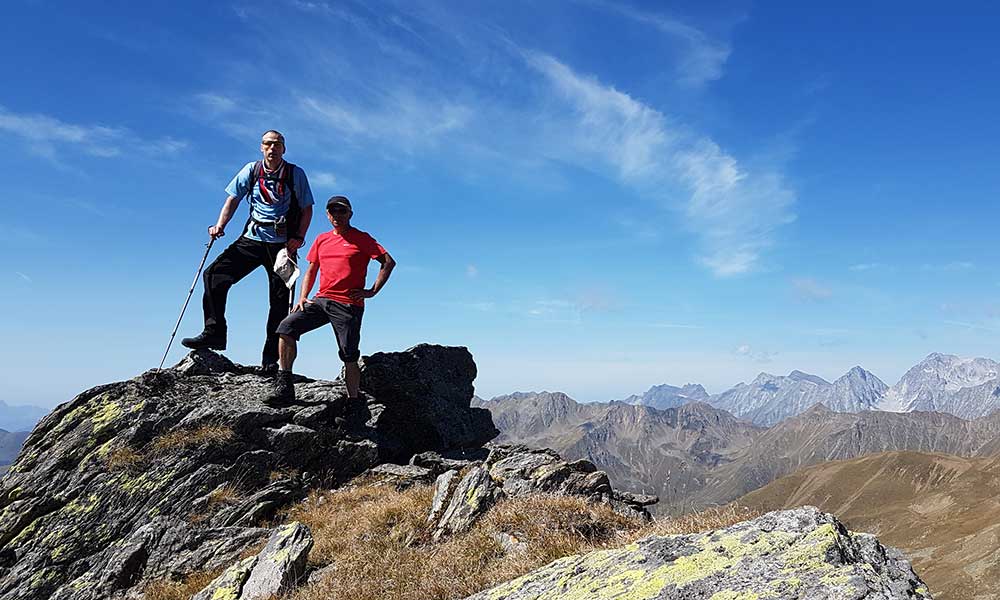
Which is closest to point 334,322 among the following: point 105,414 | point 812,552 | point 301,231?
point 301,231

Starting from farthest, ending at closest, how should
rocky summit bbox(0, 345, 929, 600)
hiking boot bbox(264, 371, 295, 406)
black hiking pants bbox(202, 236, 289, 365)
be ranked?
hiking boot bbox(264, 371, 295, 406) → black hiking pants bbox(202, 236, 289, 365) → rocky summit bbox(0, 345, 929, 600)

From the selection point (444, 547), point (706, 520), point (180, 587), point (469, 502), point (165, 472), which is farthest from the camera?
point (165, 472)

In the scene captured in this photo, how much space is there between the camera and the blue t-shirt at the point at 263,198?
13.4 m

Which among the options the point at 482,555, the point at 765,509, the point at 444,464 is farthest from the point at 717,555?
the point at 444,464

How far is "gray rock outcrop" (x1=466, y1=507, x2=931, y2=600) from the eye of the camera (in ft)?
13.7

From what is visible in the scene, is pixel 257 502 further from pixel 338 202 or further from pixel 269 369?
pixel 338 202

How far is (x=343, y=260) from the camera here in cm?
1301

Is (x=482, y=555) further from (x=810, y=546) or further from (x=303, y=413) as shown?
(x=303, y=413)

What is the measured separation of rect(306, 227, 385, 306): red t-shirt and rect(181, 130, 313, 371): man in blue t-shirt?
1026 millimetres

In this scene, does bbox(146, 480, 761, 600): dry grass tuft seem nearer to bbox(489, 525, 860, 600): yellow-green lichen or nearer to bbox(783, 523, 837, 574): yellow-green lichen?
bbox(489, 525, 860, 600): yellow-green lichen

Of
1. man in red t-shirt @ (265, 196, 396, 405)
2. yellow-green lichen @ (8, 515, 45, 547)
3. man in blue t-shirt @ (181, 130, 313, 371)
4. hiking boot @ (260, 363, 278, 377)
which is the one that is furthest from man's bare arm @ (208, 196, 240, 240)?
yellow-green lichen @ (8, 515, 45, 547)

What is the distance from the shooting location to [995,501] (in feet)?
647

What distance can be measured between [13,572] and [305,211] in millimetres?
9372

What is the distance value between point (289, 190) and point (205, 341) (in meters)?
4.72
